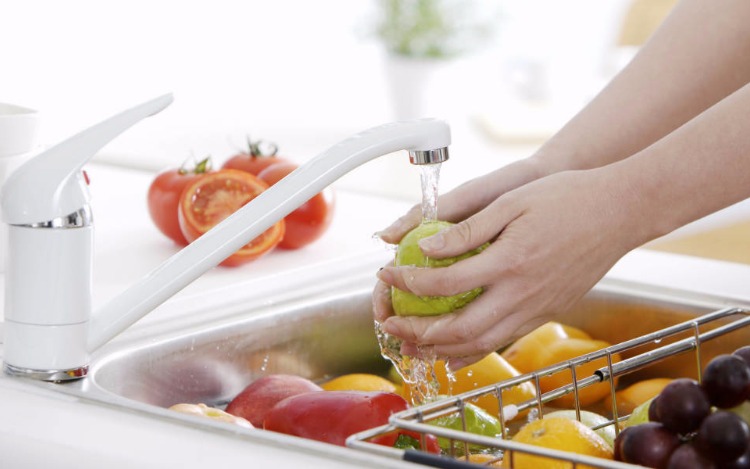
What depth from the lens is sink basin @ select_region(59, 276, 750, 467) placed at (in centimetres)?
116

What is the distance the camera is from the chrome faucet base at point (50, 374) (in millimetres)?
976

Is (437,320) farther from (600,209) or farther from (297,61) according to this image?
(297,61)

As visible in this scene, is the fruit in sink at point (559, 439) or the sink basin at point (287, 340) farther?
the sink basin at point (287, 340)

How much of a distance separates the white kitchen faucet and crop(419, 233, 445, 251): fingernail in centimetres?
8

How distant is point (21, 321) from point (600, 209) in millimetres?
489

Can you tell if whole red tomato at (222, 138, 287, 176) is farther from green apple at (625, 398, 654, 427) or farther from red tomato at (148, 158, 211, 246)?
green apple at (625, 398, 654, 427)

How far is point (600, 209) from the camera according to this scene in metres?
0.97

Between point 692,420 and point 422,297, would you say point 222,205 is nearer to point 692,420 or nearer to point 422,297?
point 422,297

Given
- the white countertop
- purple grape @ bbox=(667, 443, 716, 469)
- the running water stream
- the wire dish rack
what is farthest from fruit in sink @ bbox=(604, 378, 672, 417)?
purple grape @ bbox=(667, 443, 716, 469)

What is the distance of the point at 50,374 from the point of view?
98cm

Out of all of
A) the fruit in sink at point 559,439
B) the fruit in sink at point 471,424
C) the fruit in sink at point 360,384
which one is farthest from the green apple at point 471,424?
the fruit in sink at point 360,384

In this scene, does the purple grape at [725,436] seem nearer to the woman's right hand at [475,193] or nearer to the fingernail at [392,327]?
the fingernail at [392,327]

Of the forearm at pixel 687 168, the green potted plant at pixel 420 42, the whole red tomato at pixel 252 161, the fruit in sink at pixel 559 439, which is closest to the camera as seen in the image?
the fruit in sink at pixel 559 439

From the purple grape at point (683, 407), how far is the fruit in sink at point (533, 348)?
0.48m
